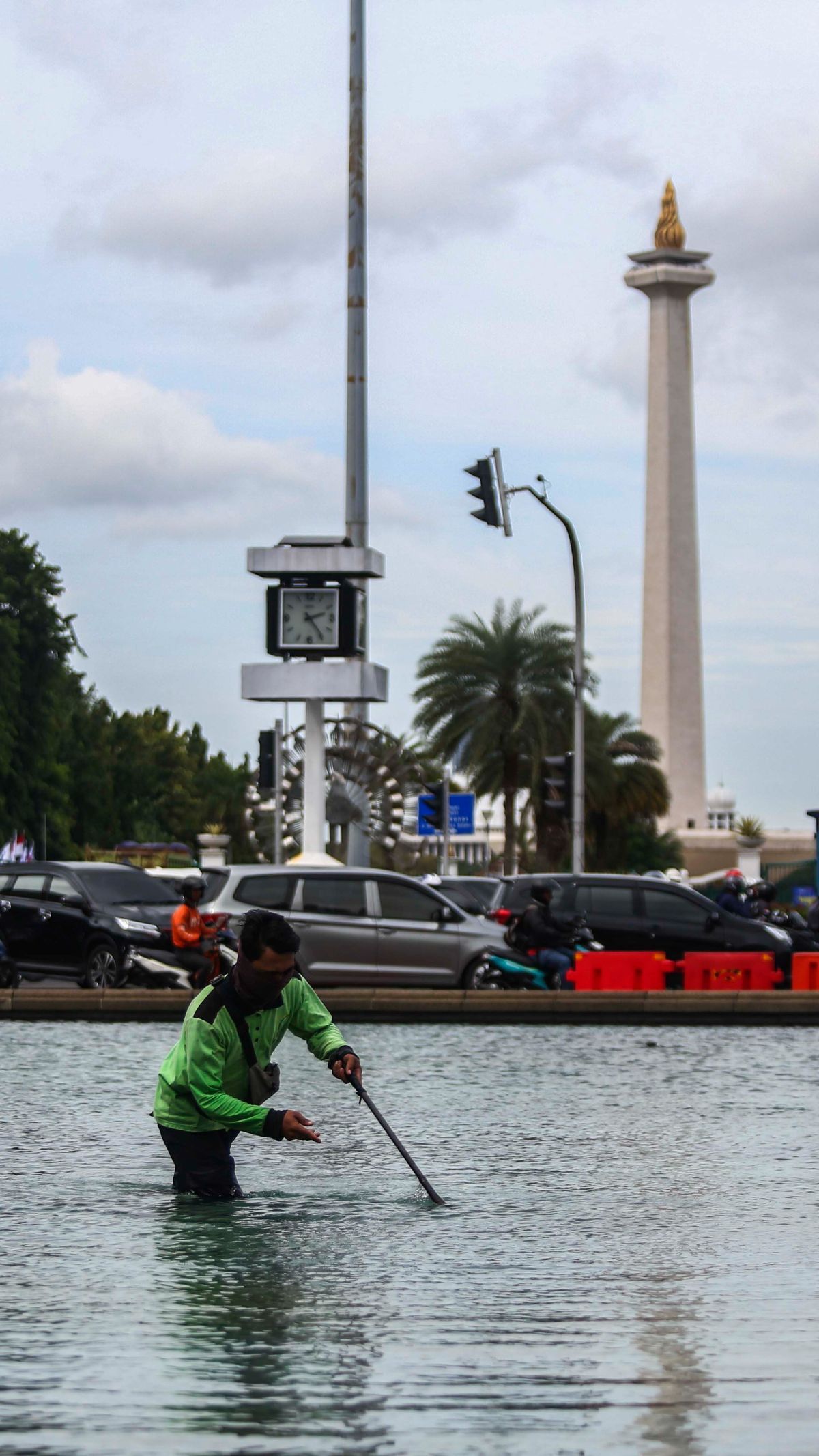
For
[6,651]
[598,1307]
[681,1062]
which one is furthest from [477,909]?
[6,651]

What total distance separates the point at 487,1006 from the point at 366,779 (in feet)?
57.9

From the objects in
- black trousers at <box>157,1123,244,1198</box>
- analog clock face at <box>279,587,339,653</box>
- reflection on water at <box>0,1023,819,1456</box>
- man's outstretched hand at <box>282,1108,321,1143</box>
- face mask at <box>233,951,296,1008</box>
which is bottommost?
reflection on water at <box>0,1023,819,1456</box>

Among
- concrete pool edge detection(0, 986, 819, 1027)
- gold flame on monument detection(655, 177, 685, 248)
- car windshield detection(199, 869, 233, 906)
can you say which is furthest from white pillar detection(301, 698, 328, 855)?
gold flame on monument detection(655, 177, 685, 248)

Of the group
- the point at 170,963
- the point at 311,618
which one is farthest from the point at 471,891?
the point at 170,963

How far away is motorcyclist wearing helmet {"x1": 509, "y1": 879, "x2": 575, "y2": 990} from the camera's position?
23.5 meters

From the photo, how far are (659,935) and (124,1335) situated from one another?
18846 millimetres

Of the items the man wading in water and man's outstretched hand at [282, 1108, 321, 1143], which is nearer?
man's outstretched hand at [282, 1108, 321, 1143]

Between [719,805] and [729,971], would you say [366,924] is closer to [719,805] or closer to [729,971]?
[729,971]

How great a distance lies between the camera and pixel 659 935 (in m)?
25.0

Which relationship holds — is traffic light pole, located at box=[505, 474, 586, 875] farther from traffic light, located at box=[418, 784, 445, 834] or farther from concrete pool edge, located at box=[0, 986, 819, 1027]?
concrete pool edge, located at box=[0, 986, 819, 1027]

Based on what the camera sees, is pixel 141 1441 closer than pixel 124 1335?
Yes

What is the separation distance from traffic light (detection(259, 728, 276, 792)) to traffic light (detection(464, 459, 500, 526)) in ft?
30.8

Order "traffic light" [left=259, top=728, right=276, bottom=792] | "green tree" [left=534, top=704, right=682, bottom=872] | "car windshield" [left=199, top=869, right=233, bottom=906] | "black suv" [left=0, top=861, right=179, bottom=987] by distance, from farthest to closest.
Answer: "green tree" [left=534, top=704, right=682, bottom=872] < "traffic light" [left=259, top=728, right=276, bottom=792] < "car windshield" [left=199, top=869, right=233, bottom=906] < "black suv" [left=0, top=861, right=179, bottom=987]

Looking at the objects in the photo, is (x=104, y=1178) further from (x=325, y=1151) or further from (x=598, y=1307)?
(x=598, y=1307)
